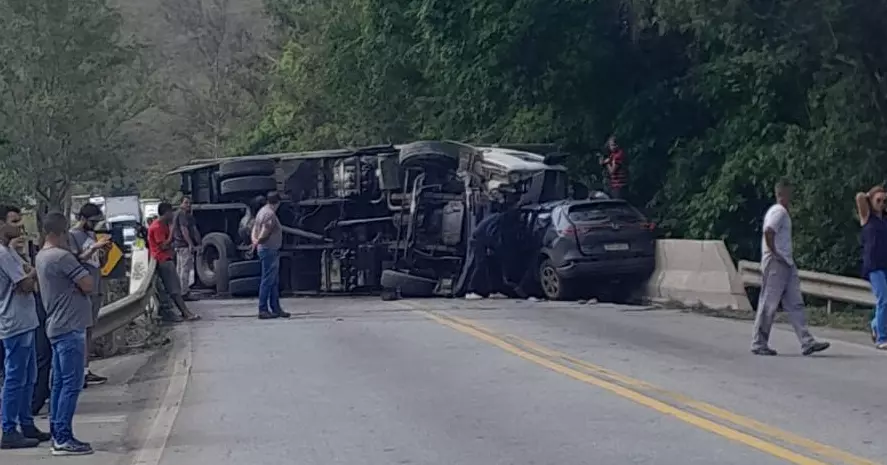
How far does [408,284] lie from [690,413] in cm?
1448

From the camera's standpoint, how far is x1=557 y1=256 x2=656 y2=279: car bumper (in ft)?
74.2

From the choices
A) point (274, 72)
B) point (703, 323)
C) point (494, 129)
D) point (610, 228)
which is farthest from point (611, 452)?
point (274, 72)

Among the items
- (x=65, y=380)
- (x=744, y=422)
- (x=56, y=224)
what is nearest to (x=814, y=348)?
(x=744, y=422)

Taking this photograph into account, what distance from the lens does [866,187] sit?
23188 millimetres

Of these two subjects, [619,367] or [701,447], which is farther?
[619,367]

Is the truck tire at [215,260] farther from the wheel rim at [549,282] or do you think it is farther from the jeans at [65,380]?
the jeans at [65,380]

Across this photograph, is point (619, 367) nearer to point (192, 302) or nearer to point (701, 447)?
point (701, 447)

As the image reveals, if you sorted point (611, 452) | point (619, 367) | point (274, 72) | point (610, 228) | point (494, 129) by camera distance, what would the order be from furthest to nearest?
point (274, 72) < point (494, 129) < point (610, 228) < point (619, 367) < point (611, 452)

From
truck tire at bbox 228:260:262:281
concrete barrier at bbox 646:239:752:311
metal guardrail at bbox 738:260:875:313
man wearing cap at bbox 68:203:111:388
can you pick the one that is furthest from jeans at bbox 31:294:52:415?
truck tire at bbox 228:260:262:281

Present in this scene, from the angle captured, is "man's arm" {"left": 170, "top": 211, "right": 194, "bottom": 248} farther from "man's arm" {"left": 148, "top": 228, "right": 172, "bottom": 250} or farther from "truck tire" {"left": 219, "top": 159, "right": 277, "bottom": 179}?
"truck tire" {"left": 219, "top": 159, "right": 277, "bottom": 179}

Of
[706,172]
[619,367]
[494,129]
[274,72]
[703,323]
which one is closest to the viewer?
[619,367]

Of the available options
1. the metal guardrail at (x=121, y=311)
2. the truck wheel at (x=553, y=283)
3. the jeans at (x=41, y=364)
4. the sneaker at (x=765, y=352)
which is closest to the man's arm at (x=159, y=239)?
the metal guardrail at (x=121, y=311)

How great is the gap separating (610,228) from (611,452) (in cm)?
1348

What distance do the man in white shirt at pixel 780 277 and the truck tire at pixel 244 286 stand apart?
1427cm
